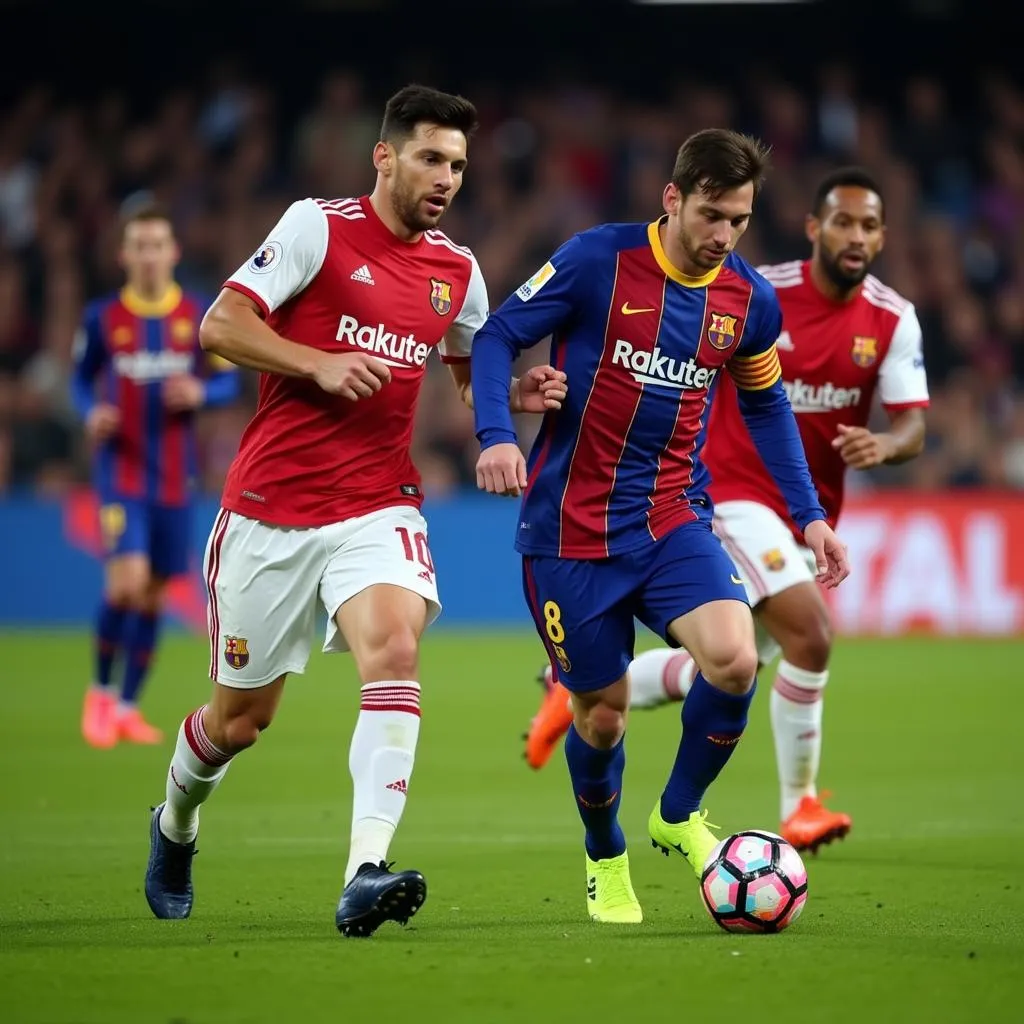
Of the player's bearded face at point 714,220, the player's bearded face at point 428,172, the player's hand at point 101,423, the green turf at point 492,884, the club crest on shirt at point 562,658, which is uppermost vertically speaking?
the player's bearded face at point 428,172

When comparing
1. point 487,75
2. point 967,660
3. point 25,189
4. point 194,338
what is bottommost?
point 967,660

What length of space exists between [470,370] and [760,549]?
205cm

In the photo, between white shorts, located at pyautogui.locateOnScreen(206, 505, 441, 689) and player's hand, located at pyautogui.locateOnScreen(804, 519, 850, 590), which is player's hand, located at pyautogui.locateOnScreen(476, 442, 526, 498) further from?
player's hand, located at pyautogui.locateOnScreen(804, 519, 850, 590)

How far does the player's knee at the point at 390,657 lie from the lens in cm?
537

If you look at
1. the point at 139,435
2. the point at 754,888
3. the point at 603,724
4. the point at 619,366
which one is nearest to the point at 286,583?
the point at 603,724

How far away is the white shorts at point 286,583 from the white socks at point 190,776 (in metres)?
0.23

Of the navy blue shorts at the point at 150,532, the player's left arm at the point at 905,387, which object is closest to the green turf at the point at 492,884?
the navy blue shorts at the point at 150,532

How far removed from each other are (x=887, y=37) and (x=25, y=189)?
1110cm

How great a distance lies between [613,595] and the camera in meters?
5.77

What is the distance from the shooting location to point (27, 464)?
18234 millimetres

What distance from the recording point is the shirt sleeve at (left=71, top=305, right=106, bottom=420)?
11.1 meters

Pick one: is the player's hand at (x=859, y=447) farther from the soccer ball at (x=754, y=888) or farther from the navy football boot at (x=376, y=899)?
the navy football boot at (x=376, y=899)

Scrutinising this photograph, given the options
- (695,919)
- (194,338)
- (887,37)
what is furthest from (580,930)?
(887,37)

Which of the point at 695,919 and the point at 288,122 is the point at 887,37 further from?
the point at 695,919
